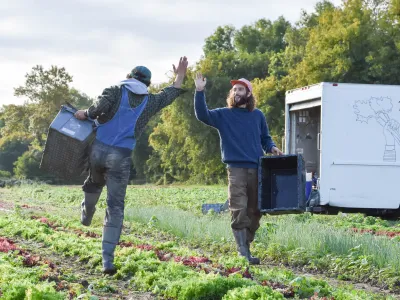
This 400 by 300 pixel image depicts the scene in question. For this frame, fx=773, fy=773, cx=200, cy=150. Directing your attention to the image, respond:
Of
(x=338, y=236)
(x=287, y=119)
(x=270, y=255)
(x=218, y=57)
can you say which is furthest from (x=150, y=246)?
(x=218, y=57)

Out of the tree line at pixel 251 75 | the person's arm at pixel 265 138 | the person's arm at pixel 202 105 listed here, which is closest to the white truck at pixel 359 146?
the person's arm at pixel 265 138

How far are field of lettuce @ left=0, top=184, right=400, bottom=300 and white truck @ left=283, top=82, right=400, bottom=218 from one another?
292cm

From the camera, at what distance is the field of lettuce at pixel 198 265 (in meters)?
6.74

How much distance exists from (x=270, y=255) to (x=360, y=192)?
23.7ft

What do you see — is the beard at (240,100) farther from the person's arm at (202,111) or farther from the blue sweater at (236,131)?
the person's arm at (202,111)

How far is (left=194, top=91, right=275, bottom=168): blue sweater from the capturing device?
9414 millimetres

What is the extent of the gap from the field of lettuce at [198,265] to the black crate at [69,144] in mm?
1090

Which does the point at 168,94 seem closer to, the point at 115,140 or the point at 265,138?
the point at 115,140

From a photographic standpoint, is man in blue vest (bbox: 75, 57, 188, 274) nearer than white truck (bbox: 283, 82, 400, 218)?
Yes

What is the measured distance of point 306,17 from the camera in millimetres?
58188

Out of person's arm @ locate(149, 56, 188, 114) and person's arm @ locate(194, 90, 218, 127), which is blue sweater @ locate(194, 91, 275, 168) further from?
person's arm @ locate(149, 56, 188, 114)

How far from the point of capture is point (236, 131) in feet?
31.0

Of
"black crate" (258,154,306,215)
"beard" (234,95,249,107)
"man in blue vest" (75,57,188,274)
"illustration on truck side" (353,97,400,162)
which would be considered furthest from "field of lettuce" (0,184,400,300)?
"illustration on truck side" (353,97,400,162)

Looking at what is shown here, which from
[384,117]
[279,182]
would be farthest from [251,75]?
[279,182]
